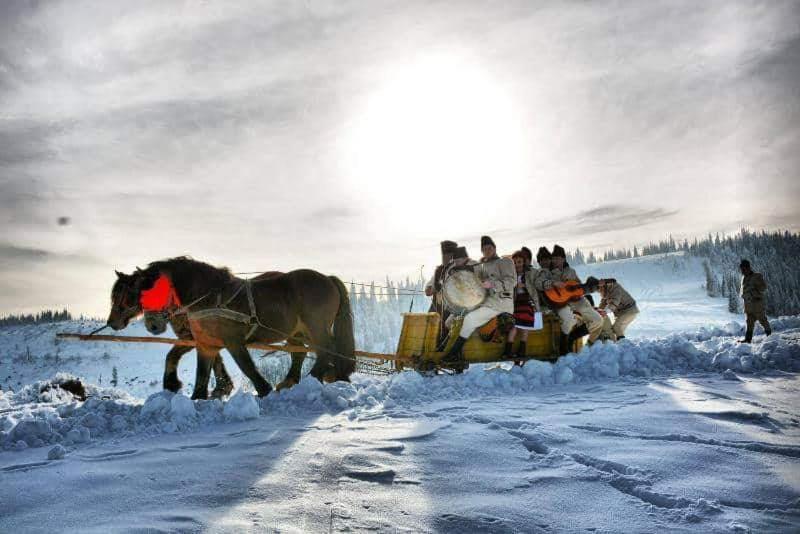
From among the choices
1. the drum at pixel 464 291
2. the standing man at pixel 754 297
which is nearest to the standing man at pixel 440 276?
the drum at pixel 464 291

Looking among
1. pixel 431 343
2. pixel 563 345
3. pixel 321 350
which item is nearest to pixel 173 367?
pixel 321 350

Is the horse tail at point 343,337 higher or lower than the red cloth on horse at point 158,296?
lower

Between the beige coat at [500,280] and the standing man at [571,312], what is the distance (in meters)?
1.26

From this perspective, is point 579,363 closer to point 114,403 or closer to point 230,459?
point 230,459

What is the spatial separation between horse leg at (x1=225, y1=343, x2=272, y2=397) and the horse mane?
862mm

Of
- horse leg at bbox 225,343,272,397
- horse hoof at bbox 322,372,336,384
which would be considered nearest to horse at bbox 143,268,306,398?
horse hoof at bbox 322,372,336,384

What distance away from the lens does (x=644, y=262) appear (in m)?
149

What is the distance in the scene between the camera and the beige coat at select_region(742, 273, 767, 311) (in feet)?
34.3

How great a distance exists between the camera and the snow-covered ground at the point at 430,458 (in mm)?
1889

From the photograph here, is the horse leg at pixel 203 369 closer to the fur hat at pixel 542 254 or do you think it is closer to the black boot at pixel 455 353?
the black boot at pixel 455 353

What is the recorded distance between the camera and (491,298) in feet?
22.0

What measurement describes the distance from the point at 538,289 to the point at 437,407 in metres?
4.07

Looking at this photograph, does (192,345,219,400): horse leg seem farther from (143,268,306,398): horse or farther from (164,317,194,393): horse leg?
(164,317,194,393): horse leg

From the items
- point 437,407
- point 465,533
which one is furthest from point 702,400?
point 465,533
